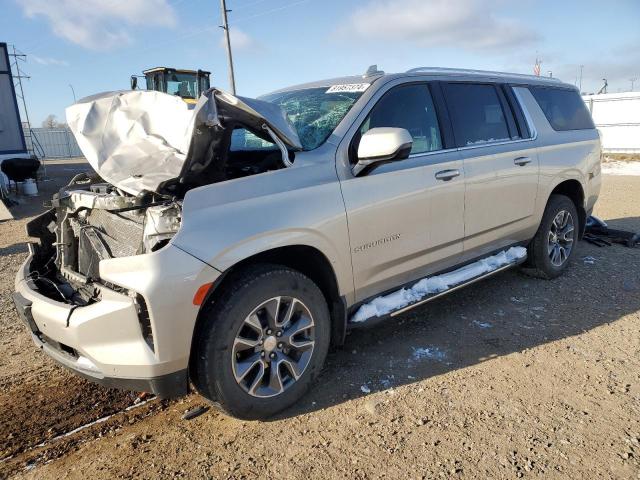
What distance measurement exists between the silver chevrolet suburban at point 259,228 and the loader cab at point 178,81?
599 inches

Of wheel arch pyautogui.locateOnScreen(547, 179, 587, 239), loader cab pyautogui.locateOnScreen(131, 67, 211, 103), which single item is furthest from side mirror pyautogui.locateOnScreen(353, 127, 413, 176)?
loader cab pyautogui.locateOnScreen(131, 67, 211, 103)

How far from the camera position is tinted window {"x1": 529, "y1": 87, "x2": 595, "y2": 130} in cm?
492

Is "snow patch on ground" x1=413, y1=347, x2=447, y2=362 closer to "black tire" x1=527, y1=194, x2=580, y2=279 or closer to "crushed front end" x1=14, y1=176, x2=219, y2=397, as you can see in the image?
"crushed front end" x1=14, y1=176, x2=219, y2=397

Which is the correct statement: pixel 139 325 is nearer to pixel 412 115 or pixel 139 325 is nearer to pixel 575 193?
pixel 412 115

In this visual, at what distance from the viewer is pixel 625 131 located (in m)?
22.0

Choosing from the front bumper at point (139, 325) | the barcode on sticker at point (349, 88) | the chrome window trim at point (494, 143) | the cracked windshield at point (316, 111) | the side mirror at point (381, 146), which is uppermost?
the barcode on sticker at point (349, 88)

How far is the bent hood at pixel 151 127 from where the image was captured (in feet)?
8.93

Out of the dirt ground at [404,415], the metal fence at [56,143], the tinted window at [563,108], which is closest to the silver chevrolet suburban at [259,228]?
the dirt ground at [404,415]

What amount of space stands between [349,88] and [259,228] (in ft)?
4.84

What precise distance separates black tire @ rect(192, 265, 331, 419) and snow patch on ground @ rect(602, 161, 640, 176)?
→ 16.0 meters

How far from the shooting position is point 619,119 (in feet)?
73.2

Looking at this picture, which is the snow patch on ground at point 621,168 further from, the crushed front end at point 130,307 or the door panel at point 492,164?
the crushed front end at point 130,307

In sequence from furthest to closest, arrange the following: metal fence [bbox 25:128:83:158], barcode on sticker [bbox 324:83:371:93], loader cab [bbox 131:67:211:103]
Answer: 1. metal fence [bbox 25:128:83:158]
2. loader cab [bbox 131:67:211:103]
3. barcode on sticker [bbox 324:83:371:93]

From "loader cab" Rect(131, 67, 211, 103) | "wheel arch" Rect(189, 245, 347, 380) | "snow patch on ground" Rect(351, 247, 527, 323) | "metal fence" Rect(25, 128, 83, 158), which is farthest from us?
"metal fence" Rect(25, 128, 83, 158)
